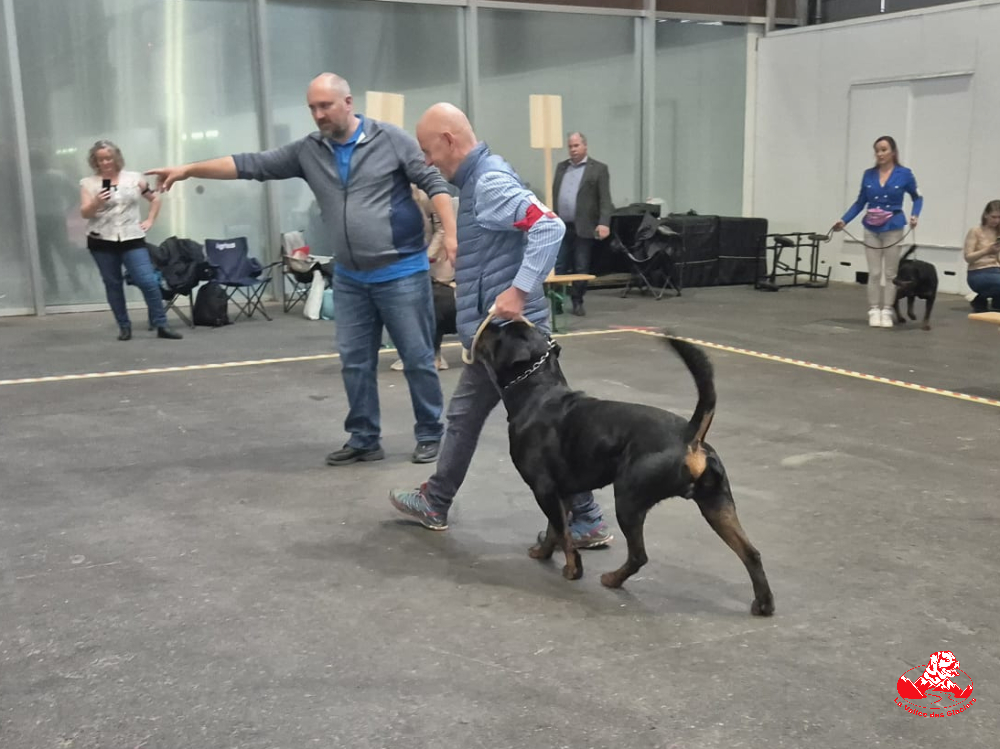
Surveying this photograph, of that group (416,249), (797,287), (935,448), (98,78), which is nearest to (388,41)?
(98,78)

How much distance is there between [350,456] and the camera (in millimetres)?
4633

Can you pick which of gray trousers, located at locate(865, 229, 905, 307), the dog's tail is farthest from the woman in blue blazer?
the dog's tail

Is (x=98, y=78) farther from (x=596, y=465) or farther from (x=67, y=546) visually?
(x=596, y=465)

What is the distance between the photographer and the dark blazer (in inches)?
376

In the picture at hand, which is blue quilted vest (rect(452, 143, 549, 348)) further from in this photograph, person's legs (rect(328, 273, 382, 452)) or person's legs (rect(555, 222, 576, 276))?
person's legs (rect(555, 222, 576, 276))

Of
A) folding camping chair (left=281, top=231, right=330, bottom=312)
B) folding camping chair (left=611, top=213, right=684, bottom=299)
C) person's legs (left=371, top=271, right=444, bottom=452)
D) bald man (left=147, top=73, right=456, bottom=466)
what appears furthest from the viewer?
folding camping chair (left=611, top=213, right=684, bottom=299)

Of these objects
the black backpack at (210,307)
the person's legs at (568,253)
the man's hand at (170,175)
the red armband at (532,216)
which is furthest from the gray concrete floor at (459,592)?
the person's legs at (568,253)

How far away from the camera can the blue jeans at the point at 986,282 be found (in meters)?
8.02

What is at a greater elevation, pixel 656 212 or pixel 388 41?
pixel 388 41

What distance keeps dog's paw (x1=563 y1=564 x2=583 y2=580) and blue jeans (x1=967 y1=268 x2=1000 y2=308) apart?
621 centimetres

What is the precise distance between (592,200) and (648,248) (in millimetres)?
1523

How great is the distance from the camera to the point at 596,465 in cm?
304

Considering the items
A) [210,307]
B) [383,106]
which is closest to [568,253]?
[383,106]

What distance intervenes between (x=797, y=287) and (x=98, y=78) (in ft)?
26.5
